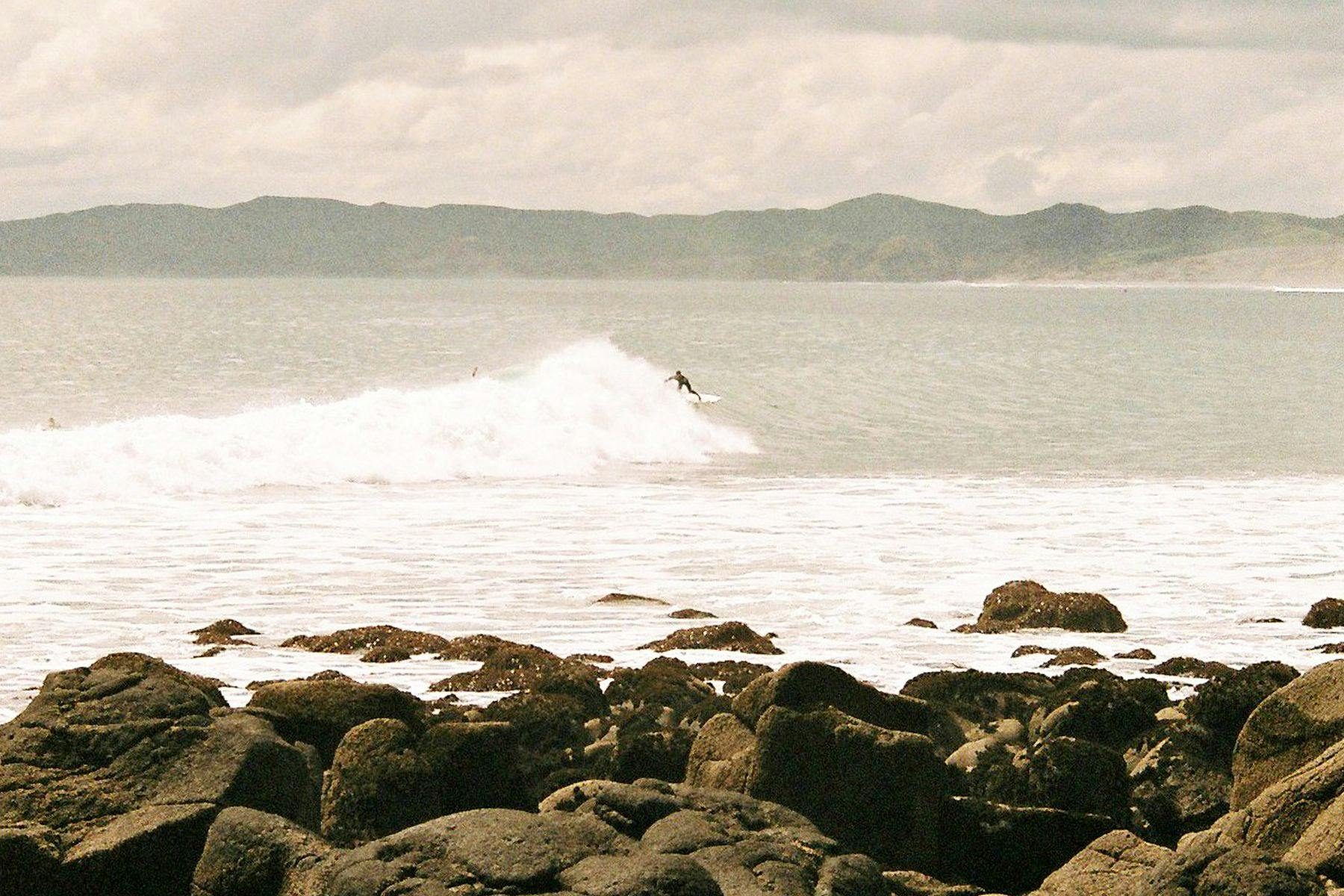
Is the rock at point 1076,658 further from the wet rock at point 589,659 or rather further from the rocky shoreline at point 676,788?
the wet rock at point 589,659

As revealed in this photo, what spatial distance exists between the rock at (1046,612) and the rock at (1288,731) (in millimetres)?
8189

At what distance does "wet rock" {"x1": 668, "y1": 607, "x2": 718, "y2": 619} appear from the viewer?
19578mm

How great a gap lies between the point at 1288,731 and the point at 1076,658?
6570 millimetres

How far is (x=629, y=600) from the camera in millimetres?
20547

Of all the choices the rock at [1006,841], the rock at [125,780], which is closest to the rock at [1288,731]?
the rock at [1006,841]

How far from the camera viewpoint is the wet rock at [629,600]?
20.5 m

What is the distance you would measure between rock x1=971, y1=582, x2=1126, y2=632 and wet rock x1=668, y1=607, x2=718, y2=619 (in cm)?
315

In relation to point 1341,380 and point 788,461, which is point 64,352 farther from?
point 1341,380

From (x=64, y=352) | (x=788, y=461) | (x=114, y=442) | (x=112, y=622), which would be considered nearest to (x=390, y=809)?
(x=112, y=622)

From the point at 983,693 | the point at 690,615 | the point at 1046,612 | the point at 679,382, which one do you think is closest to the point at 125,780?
the point at 983,693

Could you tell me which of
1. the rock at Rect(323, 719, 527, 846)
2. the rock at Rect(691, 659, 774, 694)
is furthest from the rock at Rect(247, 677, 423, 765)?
the rock at Rect(691, 659, 774, 694)

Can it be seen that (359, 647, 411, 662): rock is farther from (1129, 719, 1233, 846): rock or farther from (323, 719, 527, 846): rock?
(1129, 719, 1233, 846): rock

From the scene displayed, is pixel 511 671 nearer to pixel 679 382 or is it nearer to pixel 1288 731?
pixel 1288 731

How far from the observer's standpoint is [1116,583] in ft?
74.2
